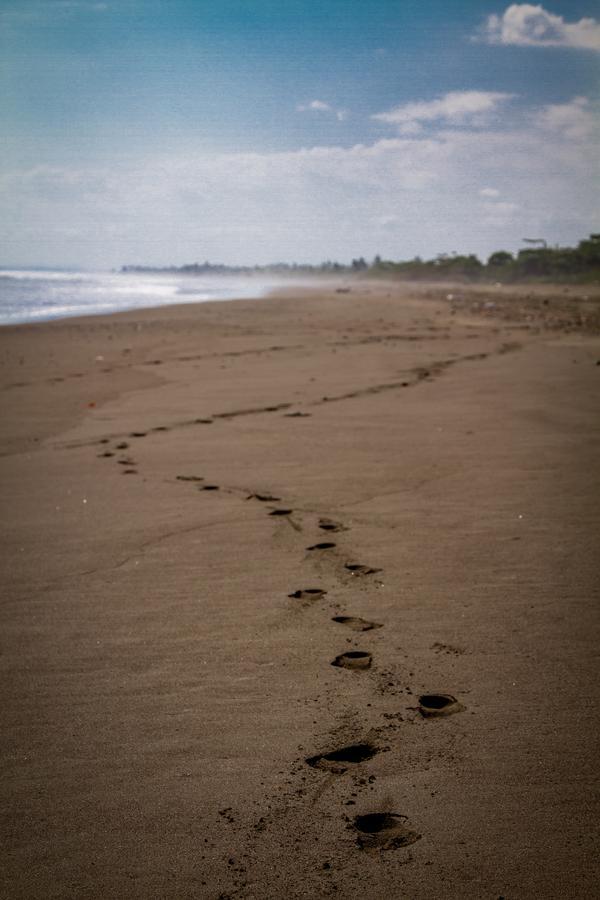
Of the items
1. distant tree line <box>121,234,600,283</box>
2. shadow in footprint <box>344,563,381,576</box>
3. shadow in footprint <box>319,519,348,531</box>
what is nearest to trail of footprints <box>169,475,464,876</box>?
shadow in footprint <box>344,563,381,576</box>

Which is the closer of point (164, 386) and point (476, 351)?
point (164, 386)

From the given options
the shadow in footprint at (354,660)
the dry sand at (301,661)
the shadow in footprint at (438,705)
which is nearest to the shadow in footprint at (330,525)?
the dry sand at (301,661)

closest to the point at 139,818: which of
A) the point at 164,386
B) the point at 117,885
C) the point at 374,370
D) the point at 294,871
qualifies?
the point at 117,885

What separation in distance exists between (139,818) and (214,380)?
648 centimetres

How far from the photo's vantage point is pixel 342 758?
1.71 meters

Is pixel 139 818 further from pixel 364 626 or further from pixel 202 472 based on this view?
pixel 202 472

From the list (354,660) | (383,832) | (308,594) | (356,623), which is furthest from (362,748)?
(308,594)

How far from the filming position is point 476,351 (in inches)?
379

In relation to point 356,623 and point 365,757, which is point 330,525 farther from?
point 365,757

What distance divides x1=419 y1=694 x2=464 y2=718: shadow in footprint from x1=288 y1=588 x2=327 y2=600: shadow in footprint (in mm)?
702

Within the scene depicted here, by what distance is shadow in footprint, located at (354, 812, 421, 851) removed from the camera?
4.74ft

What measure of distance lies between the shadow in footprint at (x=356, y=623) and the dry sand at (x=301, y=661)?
1 centimetres

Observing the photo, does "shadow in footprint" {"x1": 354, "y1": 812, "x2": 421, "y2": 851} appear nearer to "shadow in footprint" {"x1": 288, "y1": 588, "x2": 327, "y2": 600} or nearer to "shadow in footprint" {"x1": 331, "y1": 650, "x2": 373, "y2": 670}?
"shadow in footprint" {"x1": 331, "y1": 650, "x2": 373, "y2": 670}

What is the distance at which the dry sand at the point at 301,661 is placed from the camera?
1.44 metres
